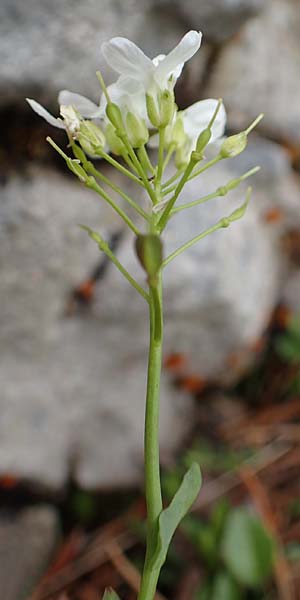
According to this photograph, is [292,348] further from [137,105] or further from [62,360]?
[137,105]

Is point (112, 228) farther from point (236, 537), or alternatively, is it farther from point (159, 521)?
point (159, 521)

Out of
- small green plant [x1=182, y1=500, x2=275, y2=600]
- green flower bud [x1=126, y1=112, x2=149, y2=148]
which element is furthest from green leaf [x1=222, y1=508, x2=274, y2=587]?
green flower bud [x1=126, y1=112, x2=149, y2=148]

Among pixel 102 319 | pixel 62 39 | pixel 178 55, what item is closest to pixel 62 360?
pixel 102 319

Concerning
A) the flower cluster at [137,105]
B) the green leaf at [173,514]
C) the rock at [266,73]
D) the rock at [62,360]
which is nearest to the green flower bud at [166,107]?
the flower cluster at [137,105]

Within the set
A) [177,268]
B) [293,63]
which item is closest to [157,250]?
[177,268]

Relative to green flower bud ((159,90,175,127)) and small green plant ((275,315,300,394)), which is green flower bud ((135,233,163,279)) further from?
small green plant ((275,315,300,394))

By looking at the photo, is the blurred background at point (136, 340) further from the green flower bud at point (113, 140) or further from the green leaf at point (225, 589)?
the green flower bud at point (113, 140)
